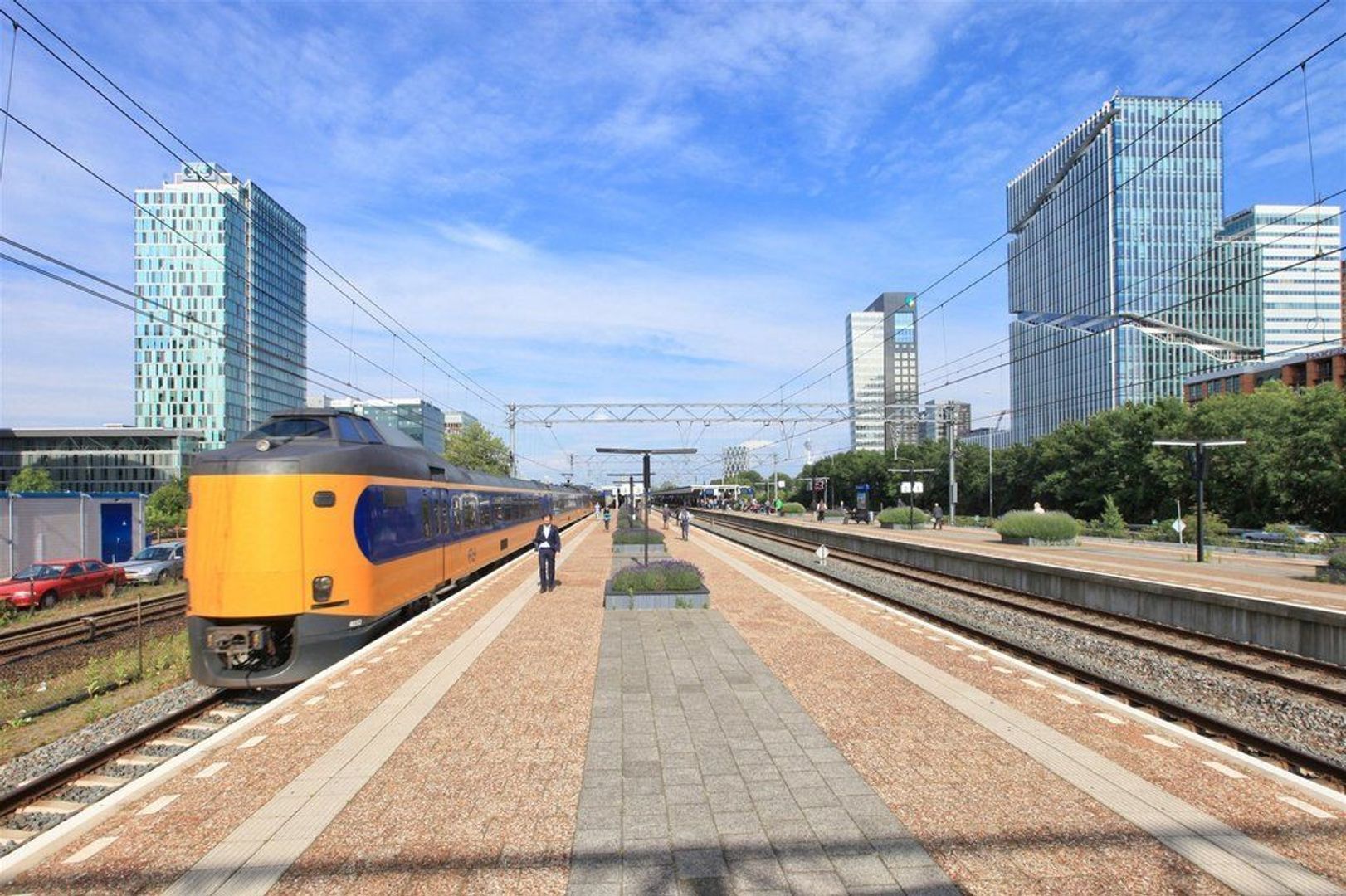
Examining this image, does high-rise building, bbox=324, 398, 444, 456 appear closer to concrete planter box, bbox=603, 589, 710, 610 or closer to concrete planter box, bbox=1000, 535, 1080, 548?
concrete planter box, bbox=1000, 535, 1080, 548

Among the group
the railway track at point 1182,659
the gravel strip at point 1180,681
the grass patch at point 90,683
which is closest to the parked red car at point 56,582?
the grass patch at point 90,683

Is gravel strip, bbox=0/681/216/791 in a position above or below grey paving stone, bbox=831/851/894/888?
below

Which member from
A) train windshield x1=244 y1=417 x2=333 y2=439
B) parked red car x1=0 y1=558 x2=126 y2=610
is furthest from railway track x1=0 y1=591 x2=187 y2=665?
train windshield x1=244 y1=417 x2=333 y2=439

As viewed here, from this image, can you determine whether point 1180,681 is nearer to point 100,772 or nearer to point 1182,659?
point 1182,659

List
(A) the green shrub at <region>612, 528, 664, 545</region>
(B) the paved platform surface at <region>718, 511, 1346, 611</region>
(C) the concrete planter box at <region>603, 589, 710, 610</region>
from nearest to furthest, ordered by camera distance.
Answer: (C) the concrete planter box at <region>603, 589, 710, 610</region> < (B) the paved platform surface at <region>718, 511, 1346, 611</region> < (A) the green shrub at <region>612, 528, 664, 545</region>

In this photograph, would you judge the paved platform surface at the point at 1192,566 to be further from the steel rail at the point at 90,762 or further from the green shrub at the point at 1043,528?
the steel rail at the point at 90,762

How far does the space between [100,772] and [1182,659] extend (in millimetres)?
13108

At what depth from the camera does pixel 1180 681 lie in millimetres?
10086

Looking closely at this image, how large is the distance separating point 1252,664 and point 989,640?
3435 millimetres

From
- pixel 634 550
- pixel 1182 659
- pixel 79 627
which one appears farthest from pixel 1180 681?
pixel 79 627

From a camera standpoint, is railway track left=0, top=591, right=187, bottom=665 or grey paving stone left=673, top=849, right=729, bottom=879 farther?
railway track left=0, top=591, right=187, bottom=665

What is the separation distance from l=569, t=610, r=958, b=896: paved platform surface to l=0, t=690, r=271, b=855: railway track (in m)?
4.08

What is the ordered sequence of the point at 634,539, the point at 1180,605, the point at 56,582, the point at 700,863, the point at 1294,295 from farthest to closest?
the point at 1294,295 < the point at 634,539 < the point at 56,582 < the point at 1180,605 < the point at 700,863

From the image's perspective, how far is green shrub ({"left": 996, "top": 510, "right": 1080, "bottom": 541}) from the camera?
32125 millimetres
